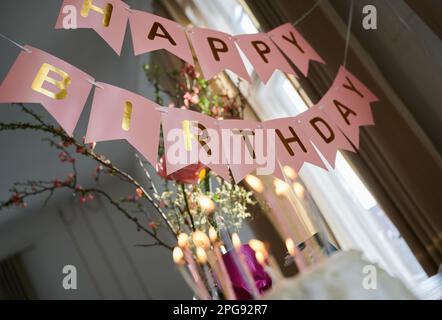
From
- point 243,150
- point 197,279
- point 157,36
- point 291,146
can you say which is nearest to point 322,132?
point 291,146

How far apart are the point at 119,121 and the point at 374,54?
862mm

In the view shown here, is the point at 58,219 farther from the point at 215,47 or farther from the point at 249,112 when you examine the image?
the point at 215,47

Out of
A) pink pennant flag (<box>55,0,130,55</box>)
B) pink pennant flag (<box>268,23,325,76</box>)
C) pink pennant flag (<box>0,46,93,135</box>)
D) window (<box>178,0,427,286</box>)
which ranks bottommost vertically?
window (<box>178,0,427,286</box>)

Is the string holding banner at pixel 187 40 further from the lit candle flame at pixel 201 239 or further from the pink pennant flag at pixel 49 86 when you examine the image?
the lit candle flame at pixel 201 239

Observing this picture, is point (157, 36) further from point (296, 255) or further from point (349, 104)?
point (296, 255)

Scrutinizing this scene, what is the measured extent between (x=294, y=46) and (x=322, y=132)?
325 millimetres

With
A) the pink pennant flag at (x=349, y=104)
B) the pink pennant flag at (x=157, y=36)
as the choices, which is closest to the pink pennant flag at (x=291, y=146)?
the pink pennant flag at (x=349, y=104)

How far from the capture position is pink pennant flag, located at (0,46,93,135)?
1.06m

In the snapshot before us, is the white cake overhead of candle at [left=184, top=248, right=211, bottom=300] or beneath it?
beneath

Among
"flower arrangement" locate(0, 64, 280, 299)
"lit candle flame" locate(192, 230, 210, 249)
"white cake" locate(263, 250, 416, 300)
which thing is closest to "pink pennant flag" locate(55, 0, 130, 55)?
"flower arrangement" locate(0, 64, 280, 299)

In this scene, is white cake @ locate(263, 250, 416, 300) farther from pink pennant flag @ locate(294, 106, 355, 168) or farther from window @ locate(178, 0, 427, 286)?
window @ locate(178, 0, 427, 286)

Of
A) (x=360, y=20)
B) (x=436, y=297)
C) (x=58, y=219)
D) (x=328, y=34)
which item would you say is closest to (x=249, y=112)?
(x=328, y=34)

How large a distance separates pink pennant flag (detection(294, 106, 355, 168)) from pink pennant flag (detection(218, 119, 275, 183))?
0.16 metres
